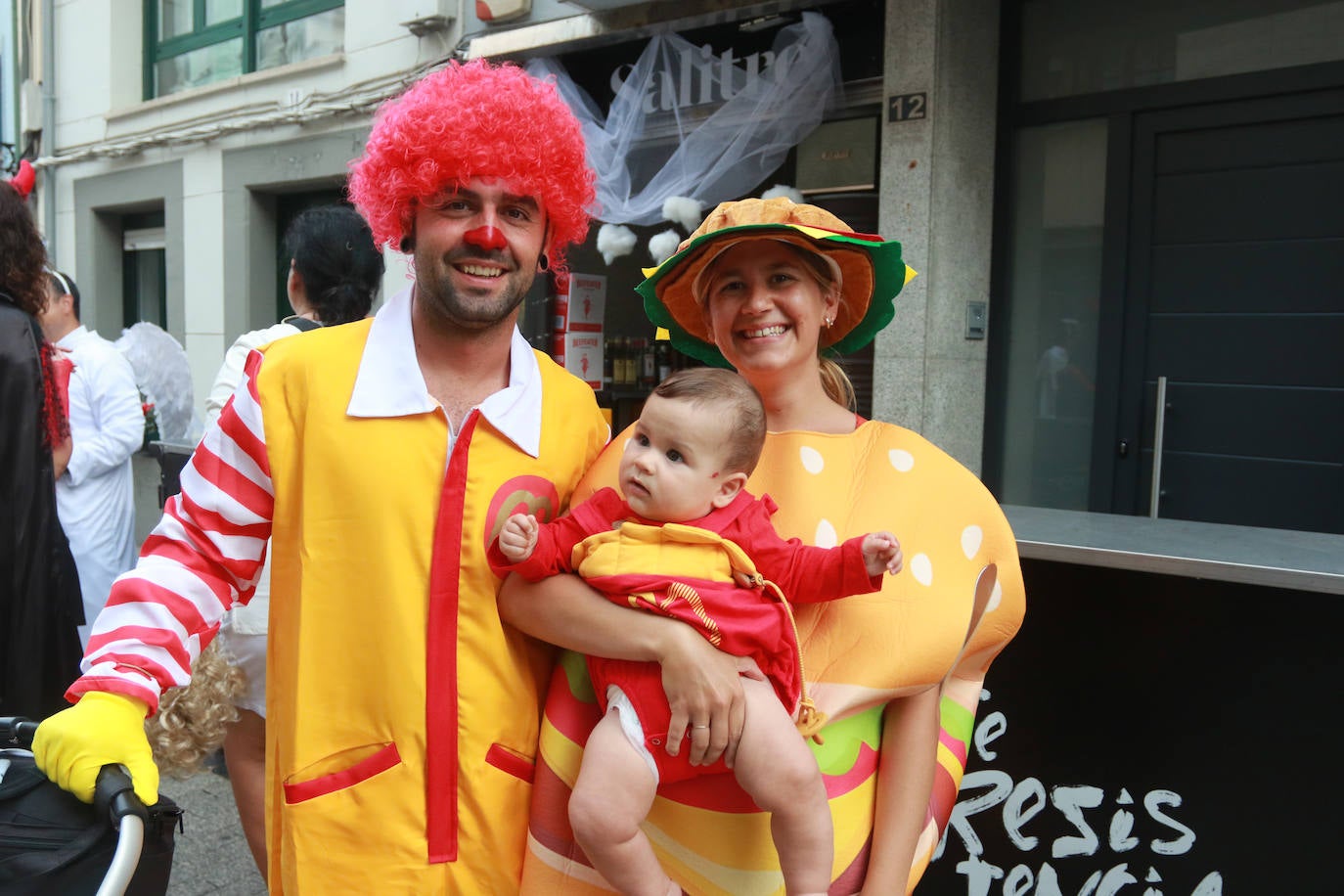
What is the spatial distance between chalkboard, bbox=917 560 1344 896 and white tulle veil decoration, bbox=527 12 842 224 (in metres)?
3.79

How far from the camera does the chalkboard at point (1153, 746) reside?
245 cm

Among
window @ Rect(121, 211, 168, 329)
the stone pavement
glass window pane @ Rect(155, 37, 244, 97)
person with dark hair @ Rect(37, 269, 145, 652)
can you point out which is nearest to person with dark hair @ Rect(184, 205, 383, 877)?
the stone pavement

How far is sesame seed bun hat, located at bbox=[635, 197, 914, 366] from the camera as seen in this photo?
6.32ft

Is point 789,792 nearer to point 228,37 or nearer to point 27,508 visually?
point 27,508

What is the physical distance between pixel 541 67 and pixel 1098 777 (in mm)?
5805

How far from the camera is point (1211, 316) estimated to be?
5.08 m

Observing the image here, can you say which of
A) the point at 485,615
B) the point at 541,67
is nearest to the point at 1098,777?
the point at 485,615

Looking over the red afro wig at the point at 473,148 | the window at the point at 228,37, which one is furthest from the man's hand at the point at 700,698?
the window at the point at 228,37

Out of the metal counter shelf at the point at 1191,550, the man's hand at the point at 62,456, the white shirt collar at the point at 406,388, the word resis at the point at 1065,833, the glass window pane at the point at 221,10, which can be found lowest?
the word resis at the point at 1065,833

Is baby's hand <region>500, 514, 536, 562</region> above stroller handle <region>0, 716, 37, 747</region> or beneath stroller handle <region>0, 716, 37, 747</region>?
above

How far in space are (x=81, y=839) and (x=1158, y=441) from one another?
16.3 feet

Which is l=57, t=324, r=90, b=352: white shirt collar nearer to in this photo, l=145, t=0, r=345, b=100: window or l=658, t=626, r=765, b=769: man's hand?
l=658, t=626, r=765, b=769: man's hand

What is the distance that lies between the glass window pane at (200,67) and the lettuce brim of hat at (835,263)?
8.64 m

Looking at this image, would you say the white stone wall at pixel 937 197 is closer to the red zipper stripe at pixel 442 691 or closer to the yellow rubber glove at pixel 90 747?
the red zipper stripe at pixel 442 691
